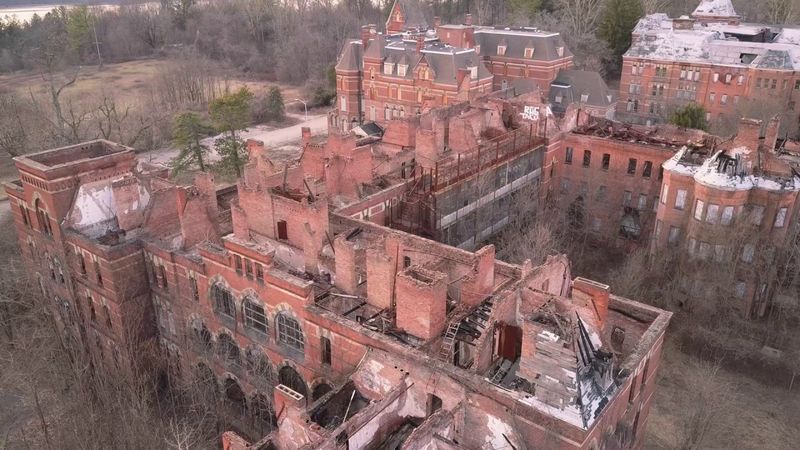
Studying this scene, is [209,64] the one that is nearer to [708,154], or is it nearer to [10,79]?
[10,79]

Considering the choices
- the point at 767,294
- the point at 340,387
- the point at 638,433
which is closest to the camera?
the point at 340,387

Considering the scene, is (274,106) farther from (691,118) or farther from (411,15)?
(691,118)

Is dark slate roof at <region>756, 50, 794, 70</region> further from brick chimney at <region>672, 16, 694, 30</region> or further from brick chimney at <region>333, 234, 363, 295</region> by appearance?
brick chimney at <region>333, 234, 363, 295</region>

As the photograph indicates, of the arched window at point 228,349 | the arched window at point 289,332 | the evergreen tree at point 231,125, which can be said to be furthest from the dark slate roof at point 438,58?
the arched window at point 289,332

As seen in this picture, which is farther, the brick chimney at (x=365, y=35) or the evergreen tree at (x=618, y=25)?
the evergreen tree at (x=618, y=25)

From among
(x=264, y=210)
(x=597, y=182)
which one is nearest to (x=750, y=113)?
(x=597, y=182)

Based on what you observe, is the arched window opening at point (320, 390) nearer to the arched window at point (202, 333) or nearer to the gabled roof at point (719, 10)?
the arched window at point (202, 333)

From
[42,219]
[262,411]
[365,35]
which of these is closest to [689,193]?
[262,411]

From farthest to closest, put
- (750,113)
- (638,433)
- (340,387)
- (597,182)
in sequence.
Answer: (750,113), (597,182), (638,433), (340,387)
